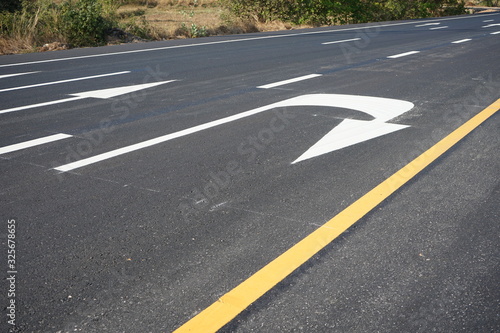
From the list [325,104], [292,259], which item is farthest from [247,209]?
[325,104]

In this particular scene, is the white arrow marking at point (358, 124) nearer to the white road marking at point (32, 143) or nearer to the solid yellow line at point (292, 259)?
the solid yellow line at point (292, 259)

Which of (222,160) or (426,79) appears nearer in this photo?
(222,160)

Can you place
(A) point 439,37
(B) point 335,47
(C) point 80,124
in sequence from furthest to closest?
(A) point 439,37, (B) point 335,47, (C) point 80,124

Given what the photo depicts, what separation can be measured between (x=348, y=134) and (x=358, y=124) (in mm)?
456

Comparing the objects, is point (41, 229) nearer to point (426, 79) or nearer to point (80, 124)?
point (80, 124)

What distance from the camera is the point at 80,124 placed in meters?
5.86

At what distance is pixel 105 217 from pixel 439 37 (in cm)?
1528

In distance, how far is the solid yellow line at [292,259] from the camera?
2.39 metres

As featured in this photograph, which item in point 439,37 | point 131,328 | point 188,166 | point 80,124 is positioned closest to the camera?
point 131,328

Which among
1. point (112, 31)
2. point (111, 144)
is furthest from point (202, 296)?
point (112, 31)
